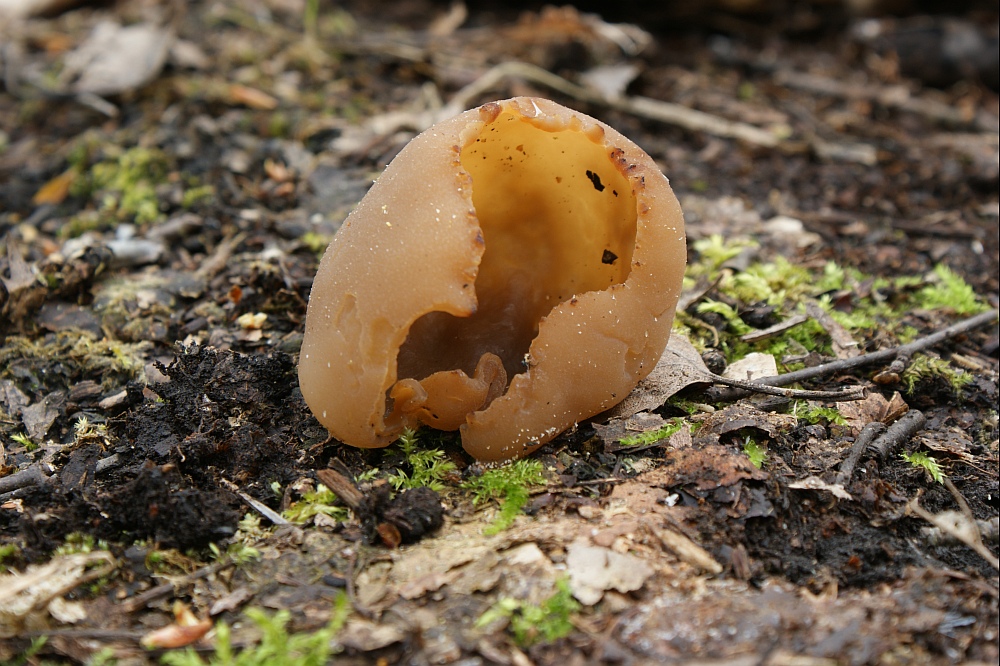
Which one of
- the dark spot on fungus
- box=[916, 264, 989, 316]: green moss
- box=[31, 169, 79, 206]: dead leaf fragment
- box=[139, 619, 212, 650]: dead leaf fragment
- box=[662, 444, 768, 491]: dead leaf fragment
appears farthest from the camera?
box=[31, 169, 79, 206]: dead leaf fragment

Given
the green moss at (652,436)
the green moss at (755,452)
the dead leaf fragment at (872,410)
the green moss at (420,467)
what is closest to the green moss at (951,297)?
the dead leaf fragment at (872,410)

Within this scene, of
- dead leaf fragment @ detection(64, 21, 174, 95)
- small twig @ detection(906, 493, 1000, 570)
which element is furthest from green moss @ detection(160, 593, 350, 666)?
dead leaf fragment @ detection(64, 21, 174, 95)

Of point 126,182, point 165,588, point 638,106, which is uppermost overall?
point 638,106

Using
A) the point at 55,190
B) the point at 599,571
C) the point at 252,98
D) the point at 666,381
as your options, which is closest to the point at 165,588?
the point at 599,571

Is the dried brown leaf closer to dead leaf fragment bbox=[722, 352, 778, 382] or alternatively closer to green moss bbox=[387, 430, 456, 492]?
dead leaf fragment bbox=[722, 352, 778, 382]

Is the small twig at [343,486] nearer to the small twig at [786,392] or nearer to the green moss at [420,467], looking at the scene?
the green moss at [420,467]

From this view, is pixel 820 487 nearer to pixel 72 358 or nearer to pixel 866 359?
pixel 866 359
